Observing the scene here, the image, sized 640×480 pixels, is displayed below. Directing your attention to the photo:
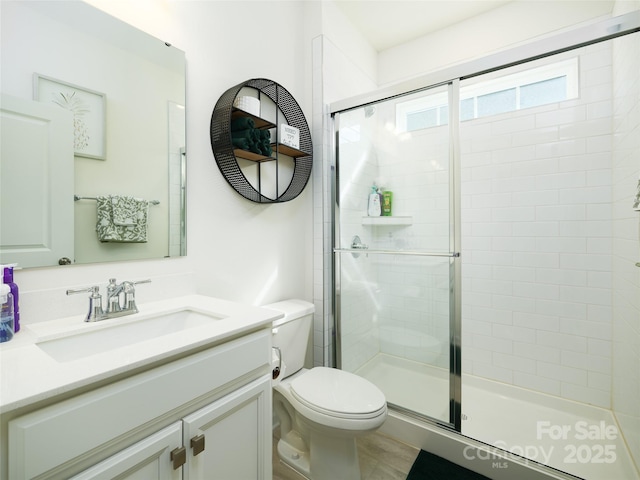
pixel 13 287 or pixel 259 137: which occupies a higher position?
pixel 259 137

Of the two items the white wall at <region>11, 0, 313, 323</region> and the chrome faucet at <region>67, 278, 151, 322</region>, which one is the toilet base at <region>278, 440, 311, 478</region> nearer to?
the white wall at <region>11, 0, 313, 323</region>

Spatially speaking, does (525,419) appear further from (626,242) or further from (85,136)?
(85,136)

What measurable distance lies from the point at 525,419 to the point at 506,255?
1064mm

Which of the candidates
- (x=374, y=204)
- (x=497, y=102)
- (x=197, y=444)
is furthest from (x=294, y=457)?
(x=497, y=102)

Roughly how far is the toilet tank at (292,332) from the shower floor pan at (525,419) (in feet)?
1.78

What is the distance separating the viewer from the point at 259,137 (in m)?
1.60

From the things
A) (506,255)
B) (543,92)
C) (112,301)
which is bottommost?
(112,301)

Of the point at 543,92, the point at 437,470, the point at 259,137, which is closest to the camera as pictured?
the point at 437,470

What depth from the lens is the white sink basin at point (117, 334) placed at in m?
0.90

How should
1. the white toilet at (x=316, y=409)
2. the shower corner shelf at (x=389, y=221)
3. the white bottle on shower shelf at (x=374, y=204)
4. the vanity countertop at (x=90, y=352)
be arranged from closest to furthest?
the vanity countertop at (x=90, y=352) → the white toilet at (x=316, y=409) → the shower corner shelf at (x=389, y=221) → the white bottle on shower shelf at (x=374, y=204)

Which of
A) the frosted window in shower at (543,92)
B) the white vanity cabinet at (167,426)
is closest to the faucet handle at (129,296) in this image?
the white vanity cabinet at (167,426)

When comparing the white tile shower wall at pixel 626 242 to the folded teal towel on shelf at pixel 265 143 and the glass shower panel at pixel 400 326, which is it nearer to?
the glass shower panel at pixel 400 326

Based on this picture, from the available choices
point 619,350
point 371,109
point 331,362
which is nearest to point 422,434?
point 331,362

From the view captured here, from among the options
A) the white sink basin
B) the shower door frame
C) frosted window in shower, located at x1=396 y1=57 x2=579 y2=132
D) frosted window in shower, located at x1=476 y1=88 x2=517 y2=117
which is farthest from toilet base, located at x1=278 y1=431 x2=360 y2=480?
frosted window in shower, located at x1=476 y1=88 x2=517 y2=117
